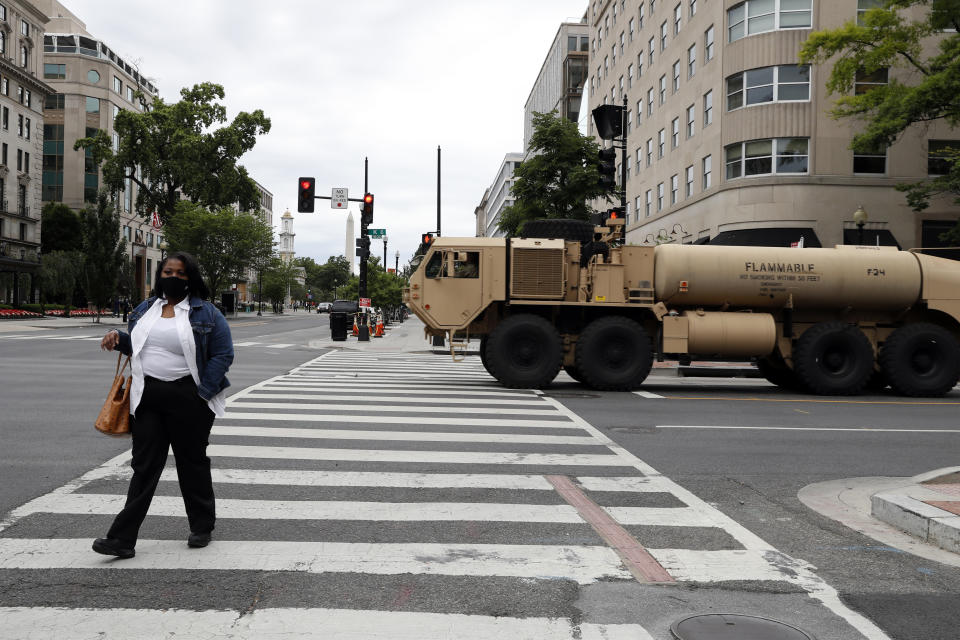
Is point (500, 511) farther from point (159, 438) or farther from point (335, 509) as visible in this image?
point (159, 438)

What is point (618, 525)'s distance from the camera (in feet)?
18.2

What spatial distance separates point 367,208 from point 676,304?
1711cm

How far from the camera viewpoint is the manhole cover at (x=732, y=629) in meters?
3.59

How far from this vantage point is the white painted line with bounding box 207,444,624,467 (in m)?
7.79

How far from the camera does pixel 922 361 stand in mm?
15000

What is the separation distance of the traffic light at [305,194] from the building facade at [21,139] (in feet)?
148

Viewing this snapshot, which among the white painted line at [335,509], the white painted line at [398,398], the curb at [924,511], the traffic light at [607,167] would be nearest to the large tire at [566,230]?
the traffic light at [607,167]

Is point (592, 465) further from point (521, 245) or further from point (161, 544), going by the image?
→ point (521, 245)

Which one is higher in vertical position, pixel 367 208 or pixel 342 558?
pixel 367 208

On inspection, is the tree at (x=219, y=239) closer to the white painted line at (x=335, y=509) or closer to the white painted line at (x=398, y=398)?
the white painted line at (x=398, y=398)

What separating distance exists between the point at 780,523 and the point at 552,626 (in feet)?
9.03

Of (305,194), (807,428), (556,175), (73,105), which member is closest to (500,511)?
(807,428)

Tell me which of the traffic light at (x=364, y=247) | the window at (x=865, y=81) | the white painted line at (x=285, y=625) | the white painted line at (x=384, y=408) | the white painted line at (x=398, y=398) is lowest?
the white painted line at (x=285, y=625)

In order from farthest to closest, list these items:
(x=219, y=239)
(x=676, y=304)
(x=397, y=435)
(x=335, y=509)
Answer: (x=219, y=239) → (x=676, y=304) → (x=397, y=435) → (x=335, y=509)
